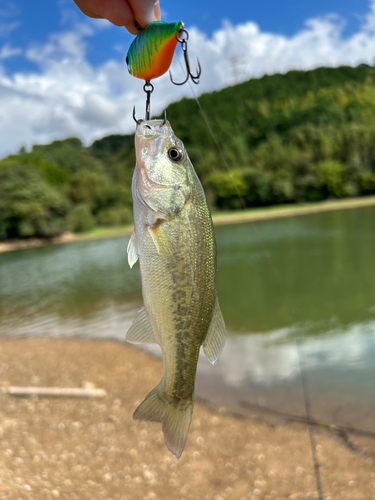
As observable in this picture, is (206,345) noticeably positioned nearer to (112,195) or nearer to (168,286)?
(168,286)

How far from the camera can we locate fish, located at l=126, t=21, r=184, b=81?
1721 millimetres

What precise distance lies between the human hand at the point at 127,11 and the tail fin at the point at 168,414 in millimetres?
1994

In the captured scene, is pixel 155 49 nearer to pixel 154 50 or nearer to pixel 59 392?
pixel 154 50

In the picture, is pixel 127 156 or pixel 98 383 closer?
pixel 98 383

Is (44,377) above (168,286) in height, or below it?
below

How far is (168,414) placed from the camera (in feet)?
5.72

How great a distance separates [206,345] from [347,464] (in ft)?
14.9

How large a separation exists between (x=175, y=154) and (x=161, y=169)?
0.09 meters

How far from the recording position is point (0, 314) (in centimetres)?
1560

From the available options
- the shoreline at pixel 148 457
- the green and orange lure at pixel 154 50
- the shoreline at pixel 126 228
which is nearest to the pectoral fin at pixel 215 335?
the green and orange lure at pixel 154 50

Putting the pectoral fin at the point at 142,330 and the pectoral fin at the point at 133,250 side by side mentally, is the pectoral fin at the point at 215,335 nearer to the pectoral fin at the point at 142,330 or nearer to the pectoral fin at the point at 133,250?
the pectoral fin at the point at 142,330

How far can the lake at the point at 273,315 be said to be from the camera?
6.92m

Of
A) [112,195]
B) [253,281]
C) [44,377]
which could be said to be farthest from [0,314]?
[112,195]

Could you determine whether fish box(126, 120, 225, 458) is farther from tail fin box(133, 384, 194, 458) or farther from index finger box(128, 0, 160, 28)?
index finger box(128, 0, 160, 28)
